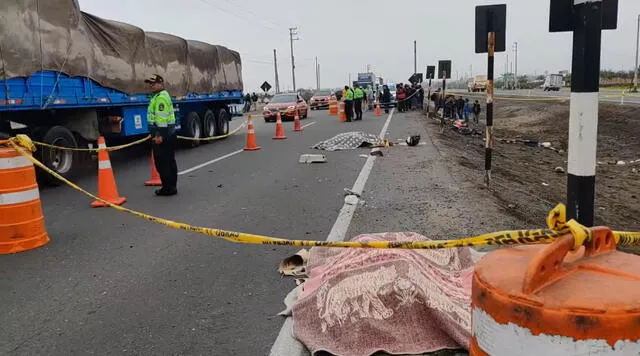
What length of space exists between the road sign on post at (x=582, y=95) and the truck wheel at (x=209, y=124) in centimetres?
1642

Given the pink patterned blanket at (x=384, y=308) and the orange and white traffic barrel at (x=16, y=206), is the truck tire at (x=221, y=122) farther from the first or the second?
the pink patterned blanket at (x=384, y=308)

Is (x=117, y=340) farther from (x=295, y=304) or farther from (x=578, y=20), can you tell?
(x=578, y=20)

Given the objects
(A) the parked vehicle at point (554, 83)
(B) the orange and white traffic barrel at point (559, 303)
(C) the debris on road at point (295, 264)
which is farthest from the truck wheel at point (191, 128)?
(A) the parked vehicle at point (554, 83)

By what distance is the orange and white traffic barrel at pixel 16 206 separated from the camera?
588 centimetres

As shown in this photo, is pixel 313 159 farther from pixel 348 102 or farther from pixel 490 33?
pixel 348 102

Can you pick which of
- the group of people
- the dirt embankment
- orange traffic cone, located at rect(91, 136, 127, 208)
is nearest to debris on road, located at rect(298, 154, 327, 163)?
the dirt embankment

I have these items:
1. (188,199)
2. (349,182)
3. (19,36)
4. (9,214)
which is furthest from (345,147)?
(9,214)

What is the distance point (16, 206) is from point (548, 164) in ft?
50.8

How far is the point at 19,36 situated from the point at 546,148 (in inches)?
728

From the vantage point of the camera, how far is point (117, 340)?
3723mm

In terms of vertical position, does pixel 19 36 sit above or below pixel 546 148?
above

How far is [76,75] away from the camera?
1110cm

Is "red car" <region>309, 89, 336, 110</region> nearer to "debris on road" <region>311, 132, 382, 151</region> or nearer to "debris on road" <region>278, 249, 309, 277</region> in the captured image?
"debris on road" <region>311, 132, 382, 151</region>

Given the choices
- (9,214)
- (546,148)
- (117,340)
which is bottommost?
(546,148)
